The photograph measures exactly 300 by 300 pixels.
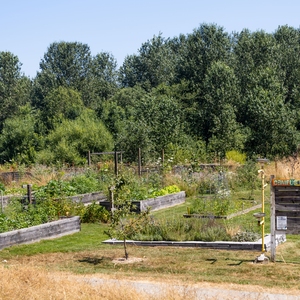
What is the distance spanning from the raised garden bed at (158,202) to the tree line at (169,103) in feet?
27.8

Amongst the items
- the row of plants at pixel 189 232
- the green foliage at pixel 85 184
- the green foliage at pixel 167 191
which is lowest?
the row of plants at pixel 189 232

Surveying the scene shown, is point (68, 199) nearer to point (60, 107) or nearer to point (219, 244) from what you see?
point (219, 244)

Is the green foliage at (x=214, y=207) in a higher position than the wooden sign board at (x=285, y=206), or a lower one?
lower

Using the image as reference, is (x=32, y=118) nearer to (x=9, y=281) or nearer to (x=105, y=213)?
(x=105, y=213)

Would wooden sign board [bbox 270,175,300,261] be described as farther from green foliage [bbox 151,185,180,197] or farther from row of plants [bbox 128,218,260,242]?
green foliage [bbox 151,185,180,197]

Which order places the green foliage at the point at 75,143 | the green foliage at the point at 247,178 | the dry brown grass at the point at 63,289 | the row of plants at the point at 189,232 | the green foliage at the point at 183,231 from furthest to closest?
the green foliage at the point at 75,143 < the green foliage at the point at 247,178 < the green foliage at the point at 183,231 < the row of plants at the point at 189,232 < the dry brown grass at the point at 63,289

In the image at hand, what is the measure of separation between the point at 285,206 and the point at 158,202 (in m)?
7.90

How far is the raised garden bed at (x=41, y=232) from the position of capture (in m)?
13.1

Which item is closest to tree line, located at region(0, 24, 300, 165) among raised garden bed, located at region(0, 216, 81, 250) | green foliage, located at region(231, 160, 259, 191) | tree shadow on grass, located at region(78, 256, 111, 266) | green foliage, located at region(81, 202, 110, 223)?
green foliage, located at region(231, 160, 259, 191)

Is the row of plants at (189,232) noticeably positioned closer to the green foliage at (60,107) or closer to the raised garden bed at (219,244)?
the raised garden bed at (219,244)

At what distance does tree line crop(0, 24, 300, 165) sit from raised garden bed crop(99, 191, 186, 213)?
849 centimetres

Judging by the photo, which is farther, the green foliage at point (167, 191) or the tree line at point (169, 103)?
the tree line at point (169, 103)

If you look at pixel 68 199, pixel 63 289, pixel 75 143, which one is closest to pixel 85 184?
pixel 68 199

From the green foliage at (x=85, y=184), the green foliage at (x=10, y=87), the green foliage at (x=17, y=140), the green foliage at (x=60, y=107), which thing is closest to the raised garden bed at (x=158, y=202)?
the green foliage at (x=85, y=184)
